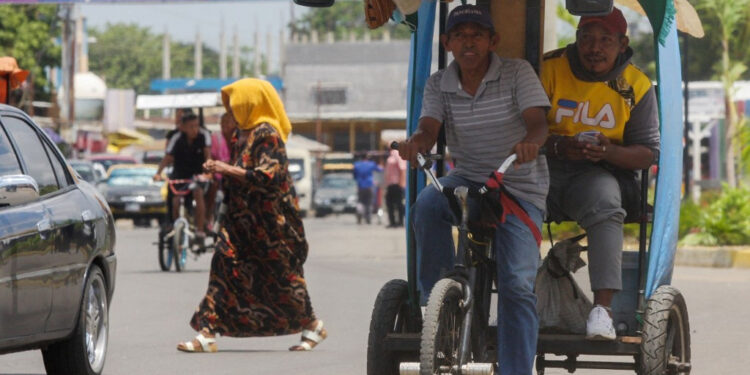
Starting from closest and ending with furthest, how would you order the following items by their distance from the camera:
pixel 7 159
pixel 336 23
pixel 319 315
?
pixel 7 159 < pixel 319 315 < pixel 336 23

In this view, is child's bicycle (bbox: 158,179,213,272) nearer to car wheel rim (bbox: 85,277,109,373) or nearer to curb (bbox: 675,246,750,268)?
curb (bbox: 675,246,750,268)

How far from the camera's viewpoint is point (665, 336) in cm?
683

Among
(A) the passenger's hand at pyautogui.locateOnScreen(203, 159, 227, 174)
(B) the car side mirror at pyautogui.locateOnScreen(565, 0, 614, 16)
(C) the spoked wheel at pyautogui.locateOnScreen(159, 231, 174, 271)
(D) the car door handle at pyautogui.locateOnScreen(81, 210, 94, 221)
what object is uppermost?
(B) the car side mirror at pyautogui.locateOnScreen(565, 0, 614, 16)

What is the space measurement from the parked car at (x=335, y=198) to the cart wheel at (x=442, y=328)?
1684 inches

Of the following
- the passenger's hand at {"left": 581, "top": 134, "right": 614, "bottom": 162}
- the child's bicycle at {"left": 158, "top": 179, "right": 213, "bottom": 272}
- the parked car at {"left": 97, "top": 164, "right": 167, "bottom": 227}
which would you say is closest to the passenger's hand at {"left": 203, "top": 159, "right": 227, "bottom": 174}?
the passenger's hand at {"left": 581, "top": 134, "right": 614, "bottom": 162}

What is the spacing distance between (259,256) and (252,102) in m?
1.00

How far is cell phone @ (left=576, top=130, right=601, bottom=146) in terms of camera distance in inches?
274

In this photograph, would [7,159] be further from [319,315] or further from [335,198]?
[335,198]

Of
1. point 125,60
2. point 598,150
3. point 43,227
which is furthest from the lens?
point 125,60

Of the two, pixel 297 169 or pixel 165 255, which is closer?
pixel 165 255

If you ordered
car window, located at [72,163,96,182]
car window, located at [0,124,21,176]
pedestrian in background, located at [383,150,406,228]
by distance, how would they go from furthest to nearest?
car window, located at [72,163,96,182] → pedestrian in background, located at [383,150,406,228] → car window, located at [0,124,21,176]

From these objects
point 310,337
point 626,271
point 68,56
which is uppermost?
point 68,56

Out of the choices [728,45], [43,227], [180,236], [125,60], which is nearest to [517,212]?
[43,227]

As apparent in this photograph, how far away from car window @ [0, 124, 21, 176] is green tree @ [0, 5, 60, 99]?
4650 centimetres
